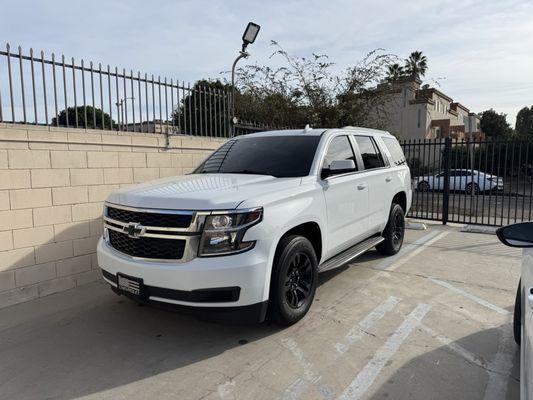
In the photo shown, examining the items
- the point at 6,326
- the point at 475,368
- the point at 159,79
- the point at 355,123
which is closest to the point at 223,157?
the point at 159,79

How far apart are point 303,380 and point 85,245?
142 inches

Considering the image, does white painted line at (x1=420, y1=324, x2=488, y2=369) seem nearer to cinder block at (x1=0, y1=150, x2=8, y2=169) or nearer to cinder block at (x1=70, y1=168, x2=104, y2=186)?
cinder block at (x1=70, y1=168, x2=104, y2=186)

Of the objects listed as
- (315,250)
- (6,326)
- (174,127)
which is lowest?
(6,326)

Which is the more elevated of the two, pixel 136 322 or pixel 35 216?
pixel 35 216

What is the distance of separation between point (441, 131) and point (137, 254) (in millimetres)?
39793

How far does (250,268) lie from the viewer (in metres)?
3.38

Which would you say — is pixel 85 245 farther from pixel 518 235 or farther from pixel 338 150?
pixel 518 235

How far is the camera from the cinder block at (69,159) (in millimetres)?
5090

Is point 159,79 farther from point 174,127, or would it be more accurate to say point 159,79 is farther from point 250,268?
point 250,268

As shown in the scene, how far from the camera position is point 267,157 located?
4.82 m

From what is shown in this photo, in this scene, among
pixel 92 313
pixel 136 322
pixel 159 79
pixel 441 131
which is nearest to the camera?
pixel 136 322

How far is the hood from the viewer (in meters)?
3.43

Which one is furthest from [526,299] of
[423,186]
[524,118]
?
[524,118]

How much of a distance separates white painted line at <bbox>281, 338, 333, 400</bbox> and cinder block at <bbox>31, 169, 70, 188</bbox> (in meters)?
3.39
